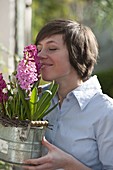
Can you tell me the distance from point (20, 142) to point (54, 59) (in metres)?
0.46

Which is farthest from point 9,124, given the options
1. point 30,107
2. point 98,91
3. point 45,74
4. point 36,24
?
point 36,24

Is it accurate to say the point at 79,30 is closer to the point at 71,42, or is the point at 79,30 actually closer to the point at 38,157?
the point at 71,42

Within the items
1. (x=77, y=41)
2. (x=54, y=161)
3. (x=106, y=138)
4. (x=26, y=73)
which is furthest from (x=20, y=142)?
(x=77, y=41)

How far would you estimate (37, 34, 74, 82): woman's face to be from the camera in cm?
249

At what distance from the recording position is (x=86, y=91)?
8.62 ft

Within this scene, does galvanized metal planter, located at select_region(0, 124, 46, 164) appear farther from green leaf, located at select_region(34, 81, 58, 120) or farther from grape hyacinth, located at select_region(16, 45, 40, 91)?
grape hyacinth, located at select_region(16, 45, 40, 91)

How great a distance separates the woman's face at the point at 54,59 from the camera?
2492 millimetres

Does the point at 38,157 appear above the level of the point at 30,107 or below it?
below

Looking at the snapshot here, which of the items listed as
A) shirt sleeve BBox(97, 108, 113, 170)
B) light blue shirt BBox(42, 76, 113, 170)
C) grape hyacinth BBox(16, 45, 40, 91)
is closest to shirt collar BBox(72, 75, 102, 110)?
light blue shirt BBox(42, 76, 113, 170)

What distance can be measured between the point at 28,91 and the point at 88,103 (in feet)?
1.31

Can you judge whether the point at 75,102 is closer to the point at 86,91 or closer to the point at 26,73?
the point at 86,91

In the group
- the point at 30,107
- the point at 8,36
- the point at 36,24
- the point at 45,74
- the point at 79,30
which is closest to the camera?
the point at 30,107

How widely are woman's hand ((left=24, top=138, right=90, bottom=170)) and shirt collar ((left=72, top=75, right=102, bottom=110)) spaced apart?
29cm

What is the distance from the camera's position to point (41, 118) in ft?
7.72
